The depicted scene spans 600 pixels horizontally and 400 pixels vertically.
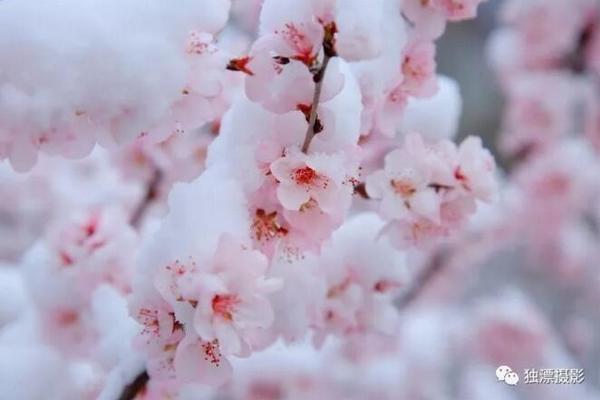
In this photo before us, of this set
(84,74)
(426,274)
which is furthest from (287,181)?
(426,274)

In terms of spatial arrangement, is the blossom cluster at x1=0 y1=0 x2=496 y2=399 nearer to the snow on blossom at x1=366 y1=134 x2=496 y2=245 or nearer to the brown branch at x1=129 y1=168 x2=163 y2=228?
the snow on blossom at x1=366 y1=134 x2=496 y2=245

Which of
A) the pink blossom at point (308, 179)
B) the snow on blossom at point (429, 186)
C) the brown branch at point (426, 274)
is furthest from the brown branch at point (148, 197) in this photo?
the brown branch at point (426, 274)

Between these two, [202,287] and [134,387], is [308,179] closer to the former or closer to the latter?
[202,287]

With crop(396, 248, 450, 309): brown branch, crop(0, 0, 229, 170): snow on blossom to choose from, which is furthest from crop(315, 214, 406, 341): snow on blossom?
crop(396, 248, 450, 309): brown branch

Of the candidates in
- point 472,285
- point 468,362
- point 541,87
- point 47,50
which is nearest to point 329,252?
point 47,50

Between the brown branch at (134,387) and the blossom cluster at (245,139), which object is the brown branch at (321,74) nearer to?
the blossom cluster at (245,139)

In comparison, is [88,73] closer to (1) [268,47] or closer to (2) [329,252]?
(1) [268,47]
